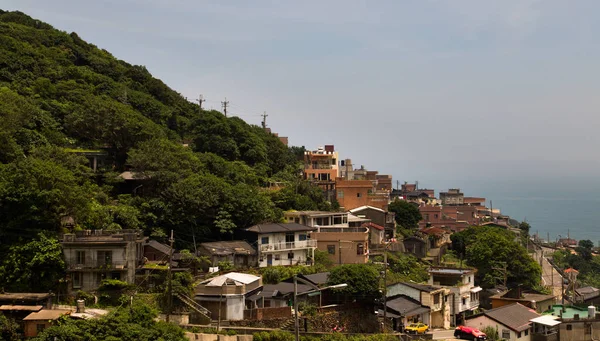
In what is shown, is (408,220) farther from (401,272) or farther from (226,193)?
(226,193)

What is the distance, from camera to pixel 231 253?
3612 centimetres

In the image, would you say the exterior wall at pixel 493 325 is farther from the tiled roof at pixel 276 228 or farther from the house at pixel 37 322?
the house at pixel 37 322

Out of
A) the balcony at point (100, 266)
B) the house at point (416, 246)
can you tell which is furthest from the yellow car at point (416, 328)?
the house at point (416, 246)

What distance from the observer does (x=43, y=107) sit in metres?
47.9

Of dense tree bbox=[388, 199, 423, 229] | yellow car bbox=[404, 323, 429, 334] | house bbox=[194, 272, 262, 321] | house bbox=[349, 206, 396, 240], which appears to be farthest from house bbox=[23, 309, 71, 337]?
dense tree bbox=[388, 199, 423, 229]

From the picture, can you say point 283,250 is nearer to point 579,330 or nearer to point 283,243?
point 283,243

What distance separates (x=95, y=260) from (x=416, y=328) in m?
16.0

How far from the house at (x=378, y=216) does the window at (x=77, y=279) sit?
3008cm

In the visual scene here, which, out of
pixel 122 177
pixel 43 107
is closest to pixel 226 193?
pixel 122 177

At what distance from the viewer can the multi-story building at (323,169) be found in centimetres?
6136

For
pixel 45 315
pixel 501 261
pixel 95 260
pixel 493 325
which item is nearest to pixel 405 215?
pixel 501 261

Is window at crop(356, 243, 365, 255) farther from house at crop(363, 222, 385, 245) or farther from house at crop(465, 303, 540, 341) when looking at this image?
house at crop(465, 303, 540, 341)

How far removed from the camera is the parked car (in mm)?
31359

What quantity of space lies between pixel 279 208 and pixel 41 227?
18736 mm
